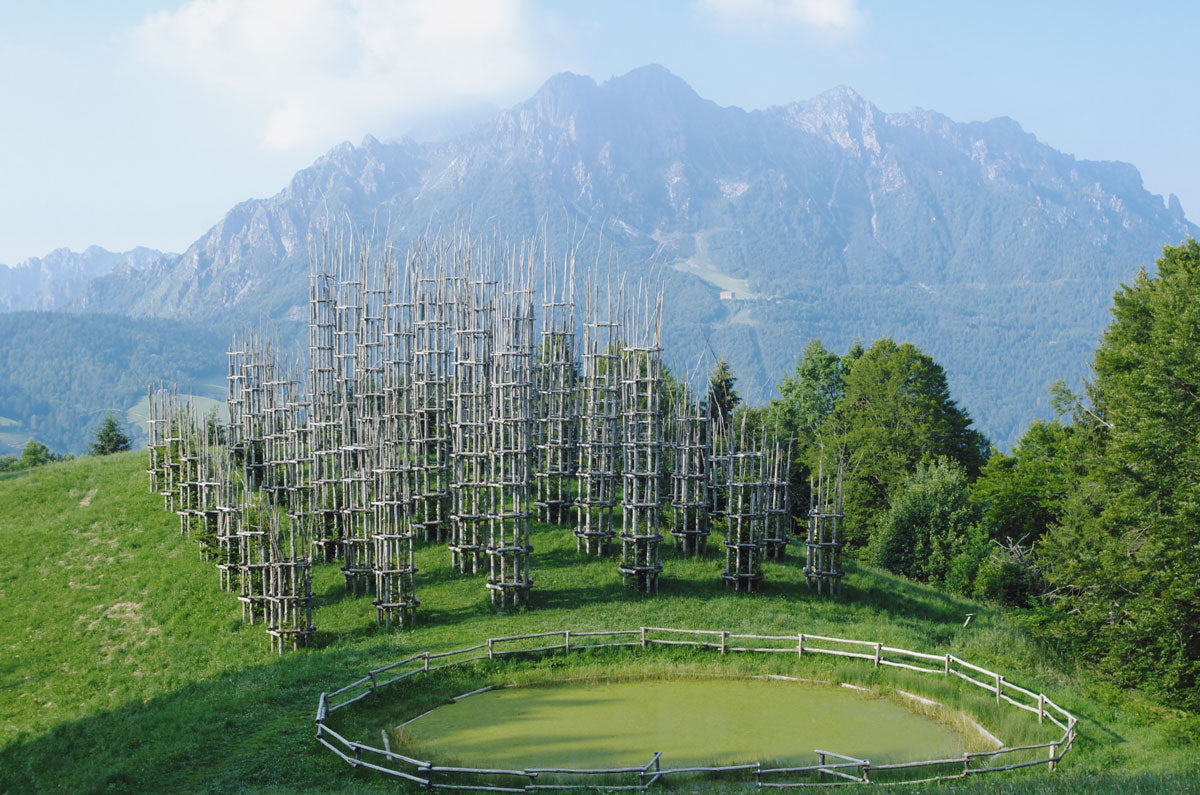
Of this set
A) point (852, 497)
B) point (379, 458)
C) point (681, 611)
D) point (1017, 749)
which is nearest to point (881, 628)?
point (681, 611)

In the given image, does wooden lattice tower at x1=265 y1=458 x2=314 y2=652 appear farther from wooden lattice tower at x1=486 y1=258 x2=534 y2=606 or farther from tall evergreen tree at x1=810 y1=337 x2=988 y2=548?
tall evergreen tree at x1=810 y1=337 x2=988 y2=548

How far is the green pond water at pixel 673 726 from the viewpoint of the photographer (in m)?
22.6

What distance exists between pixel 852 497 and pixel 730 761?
113ft

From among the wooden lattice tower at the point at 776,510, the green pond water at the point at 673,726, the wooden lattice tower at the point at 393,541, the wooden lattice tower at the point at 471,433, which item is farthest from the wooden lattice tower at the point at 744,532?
the wooden lattice tower at the point at 393,541

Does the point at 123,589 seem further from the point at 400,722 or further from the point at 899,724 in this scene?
the point at 899,724

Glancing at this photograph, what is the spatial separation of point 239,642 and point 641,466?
1589 centimetres

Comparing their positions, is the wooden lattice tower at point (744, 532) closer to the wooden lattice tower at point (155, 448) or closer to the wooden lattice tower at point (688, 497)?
the wooden lattice tower at point (688, 497)

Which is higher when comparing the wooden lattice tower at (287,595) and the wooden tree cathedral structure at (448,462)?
the wooden tree cathedral structure at (448,462)

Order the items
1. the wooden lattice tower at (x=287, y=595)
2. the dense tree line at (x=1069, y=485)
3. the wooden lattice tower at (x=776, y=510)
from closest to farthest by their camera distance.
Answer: the dense tree line at (x=1069, y=485)
the wooden lattice tower at (x=287, y=595)
the wooden lattice tower at (x=776, y=510)

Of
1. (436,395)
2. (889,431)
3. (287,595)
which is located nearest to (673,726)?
(287,595)

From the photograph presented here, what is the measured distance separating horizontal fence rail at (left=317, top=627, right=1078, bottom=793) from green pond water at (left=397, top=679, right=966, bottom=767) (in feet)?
2.85

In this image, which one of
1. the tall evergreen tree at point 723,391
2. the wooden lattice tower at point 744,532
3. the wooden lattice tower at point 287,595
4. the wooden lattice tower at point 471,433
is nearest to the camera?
the wooden lattice tower at point 287,595

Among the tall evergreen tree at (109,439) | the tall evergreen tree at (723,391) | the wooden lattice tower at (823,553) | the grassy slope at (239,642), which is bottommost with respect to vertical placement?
the grassy slope at (239,642)

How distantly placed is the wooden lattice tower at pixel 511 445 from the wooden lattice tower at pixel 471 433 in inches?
16.7
